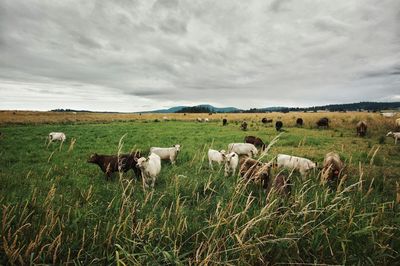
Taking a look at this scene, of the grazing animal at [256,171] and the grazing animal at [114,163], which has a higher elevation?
the grazing animal at [256,171]

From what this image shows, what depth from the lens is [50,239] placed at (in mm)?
2566

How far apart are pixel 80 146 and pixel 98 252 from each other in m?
15.4

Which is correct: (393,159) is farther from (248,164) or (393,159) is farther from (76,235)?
(76,235)

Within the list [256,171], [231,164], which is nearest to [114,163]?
[231,164]

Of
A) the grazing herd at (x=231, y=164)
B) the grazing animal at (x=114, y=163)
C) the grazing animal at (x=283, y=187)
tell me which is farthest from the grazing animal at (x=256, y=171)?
the grazing animal at (x=114, y=163)

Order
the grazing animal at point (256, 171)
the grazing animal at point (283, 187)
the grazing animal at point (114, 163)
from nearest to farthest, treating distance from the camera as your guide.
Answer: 1. the grazing animal at point (256, 171)
2. the grazing animal at point (283, 187)
3. the grazing animal at point (114, 163)

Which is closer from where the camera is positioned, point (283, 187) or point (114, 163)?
point (283, 187)

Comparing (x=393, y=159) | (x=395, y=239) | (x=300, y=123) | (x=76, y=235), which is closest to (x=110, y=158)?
(x=76, y=235)

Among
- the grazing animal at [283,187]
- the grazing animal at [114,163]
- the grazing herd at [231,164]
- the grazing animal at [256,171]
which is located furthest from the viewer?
the grazing animal at [114,163]

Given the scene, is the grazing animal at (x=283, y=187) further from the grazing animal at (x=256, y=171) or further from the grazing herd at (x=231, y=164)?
the grazing animal at (x=256, y=171)

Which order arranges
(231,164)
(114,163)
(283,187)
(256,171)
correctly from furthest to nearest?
(231,164) → (114,163) → (256,171) → (283,187)

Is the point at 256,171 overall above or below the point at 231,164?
above

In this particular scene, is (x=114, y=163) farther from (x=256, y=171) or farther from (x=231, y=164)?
(x=256, y=171)

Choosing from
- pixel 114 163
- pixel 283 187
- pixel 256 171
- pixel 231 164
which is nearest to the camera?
→ pixel 283 187
